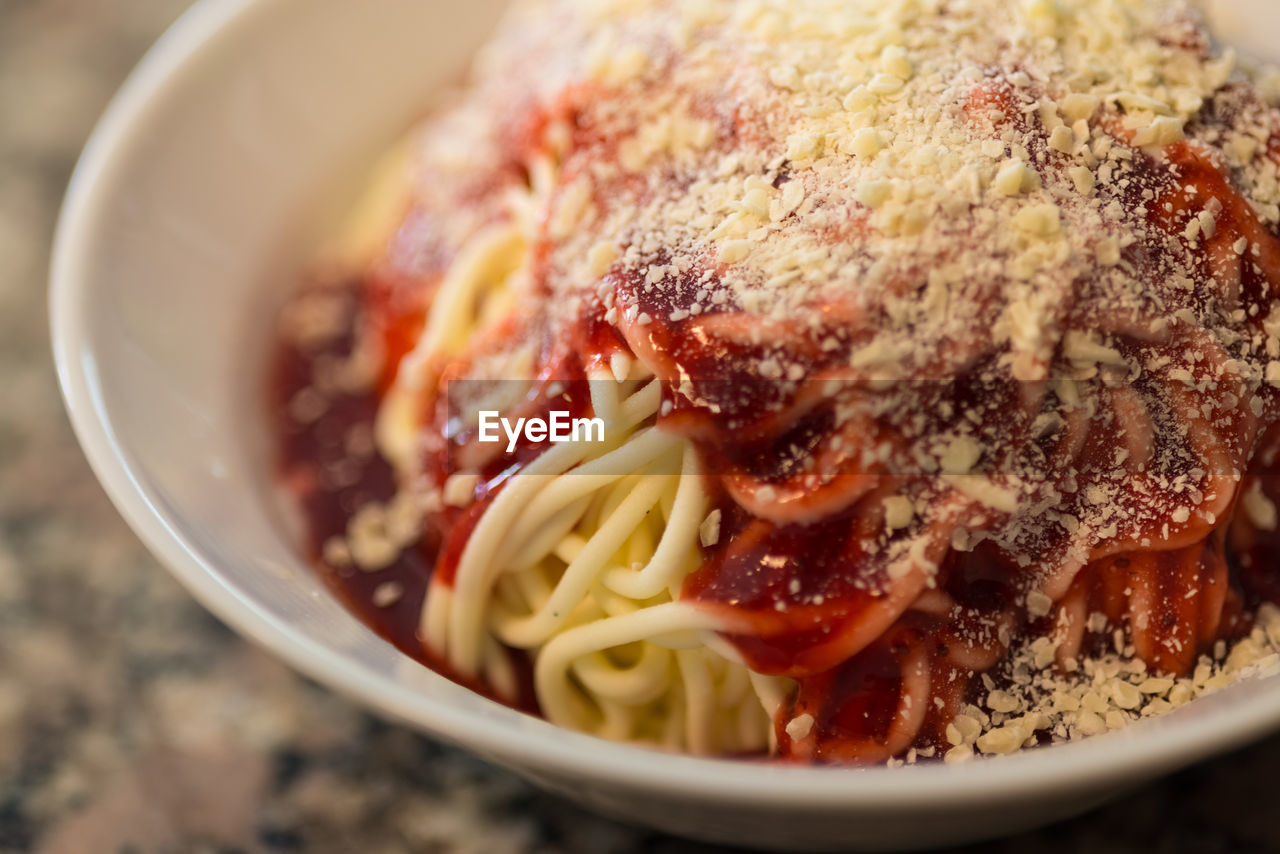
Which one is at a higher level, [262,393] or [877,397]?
[877,397]

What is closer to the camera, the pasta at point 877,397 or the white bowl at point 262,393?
the white bowl at point 262,393

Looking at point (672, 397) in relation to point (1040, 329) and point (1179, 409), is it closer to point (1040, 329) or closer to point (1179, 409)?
point (1040, 329)

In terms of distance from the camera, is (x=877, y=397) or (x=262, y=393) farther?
(x=262, y=393)

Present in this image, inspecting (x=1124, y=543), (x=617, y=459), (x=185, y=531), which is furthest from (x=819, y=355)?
(x=185, y=531)

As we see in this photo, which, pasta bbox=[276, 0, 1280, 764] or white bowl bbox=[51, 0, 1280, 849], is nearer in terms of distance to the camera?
white bowl bbox=[51, 0, 1280, 849]
